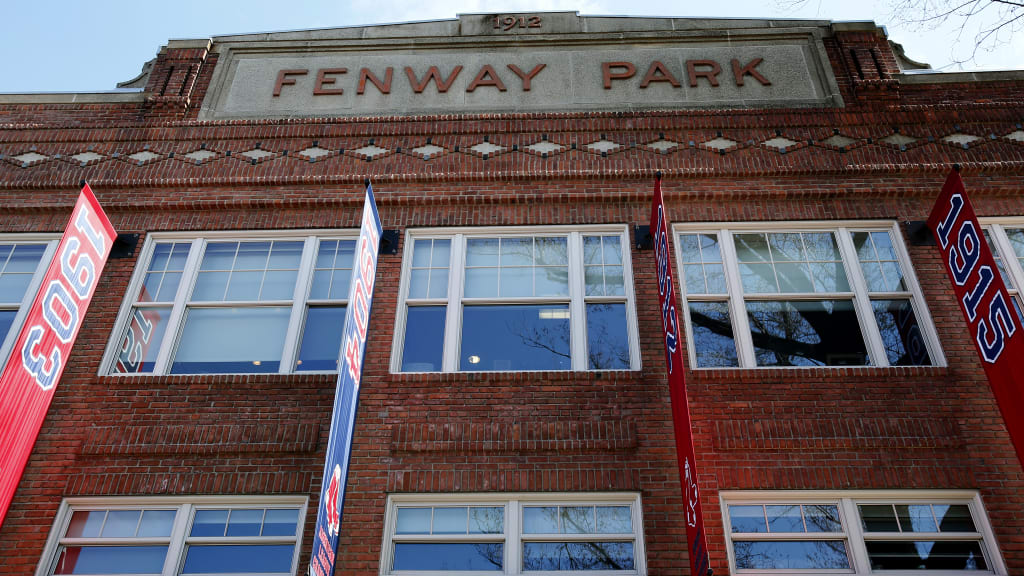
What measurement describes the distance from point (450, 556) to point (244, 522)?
2.01m

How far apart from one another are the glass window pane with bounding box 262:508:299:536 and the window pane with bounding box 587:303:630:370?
A: 339cm

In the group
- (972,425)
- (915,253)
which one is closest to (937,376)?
(972,425)

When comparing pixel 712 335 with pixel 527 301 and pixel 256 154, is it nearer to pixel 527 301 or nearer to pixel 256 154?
pixel 527 301

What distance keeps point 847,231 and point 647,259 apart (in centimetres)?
258

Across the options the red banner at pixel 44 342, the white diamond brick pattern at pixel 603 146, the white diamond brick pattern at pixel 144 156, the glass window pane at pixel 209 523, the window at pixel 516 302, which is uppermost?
the white diamond brick pattern at pixel 603 146

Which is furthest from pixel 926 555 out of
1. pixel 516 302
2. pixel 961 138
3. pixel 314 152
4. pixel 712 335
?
pixel 314 152

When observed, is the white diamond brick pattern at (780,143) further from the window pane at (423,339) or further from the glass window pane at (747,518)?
the glass window pane at (747,518)

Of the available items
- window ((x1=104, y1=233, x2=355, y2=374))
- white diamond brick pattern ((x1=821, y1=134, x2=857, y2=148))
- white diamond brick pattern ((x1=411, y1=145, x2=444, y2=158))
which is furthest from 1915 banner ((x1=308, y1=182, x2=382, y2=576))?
white diamond brick pattern ((x1=821, y1=134, x2=857, y2=148))

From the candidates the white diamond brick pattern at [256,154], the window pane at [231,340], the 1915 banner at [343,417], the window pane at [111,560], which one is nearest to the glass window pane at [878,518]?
the 1915 banner at [343,417]

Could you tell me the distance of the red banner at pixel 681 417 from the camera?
246 inches

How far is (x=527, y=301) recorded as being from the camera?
9.37m

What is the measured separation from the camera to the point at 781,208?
10125mm

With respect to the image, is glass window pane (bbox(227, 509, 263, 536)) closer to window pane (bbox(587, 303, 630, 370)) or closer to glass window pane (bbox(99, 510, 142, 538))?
glass window pane (bbox(99, 510, 142, 538))

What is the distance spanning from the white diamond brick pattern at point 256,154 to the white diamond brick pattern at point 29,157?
2.82 m
